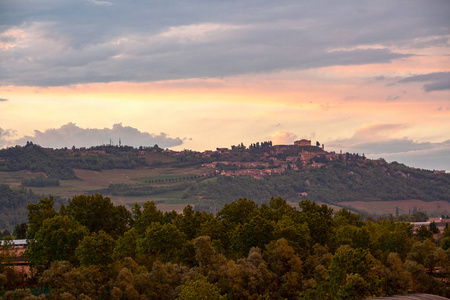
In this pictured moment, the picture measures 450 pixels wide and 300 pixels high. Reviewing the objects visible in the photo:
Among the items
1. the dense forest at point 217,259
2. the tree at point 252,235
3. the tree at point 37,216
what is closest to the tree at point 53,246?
the dense forest at point 217,259

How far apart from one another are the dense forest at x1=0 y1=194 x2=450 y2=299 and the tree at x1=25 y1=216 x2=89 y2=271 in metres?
0.18

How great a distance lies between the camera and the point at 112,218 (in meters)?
150

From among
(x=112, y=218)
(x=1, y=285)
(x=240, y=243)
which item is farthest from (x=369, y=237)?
(x=1, y=285)

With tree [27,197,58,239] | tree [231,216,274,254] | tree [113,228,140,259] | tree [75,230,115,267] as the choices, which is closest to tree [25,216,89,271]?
tree [113,228,140,259]

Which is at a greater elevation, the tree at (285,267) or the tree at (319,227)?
the tree at (319,227)

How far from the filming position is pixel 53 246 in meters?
123

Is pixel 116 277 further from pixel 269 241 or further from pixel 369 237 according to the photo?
pixel 369 237

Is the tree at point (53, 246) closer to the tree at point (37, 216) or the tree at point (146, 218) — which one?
the tree at point (37, 216)

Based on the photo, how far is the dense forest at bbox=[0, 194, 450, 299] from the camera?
99694 millimetres

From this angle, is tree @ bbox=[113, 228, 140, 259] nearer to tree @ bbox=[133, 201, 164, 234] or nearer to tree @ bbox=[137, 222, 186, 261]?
tree @ bbox=[137, 222, 186, 261]

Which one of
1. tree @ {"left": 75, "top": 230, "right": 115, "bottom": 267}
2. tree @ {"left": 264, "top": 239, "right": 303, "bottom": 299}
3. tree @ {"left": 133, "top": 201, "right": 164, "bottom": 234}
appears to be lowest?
tree @ {"left": 264, "top": 239, "right": 303, "bottom": 299}

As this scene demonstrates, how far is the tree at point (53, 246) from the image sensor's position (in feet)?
398

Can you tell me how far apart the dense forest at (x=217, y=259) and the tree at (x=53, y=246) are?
0.18 meters

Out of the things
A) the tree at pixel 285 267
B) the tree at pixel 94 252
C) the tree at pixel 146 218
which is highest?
the tree at pixel 146 218
